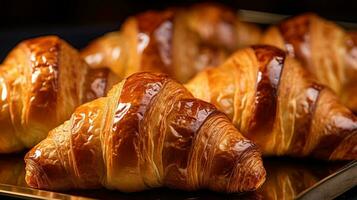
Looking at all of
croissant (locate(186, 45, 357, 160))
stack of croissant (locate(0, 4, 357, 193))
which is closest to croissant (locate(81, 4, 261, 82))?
stack of croissant (locate(0, 4, 357, 193))

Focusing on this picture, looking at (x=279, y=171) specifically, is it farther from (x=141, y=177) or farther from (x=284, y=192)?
(x=141, y=177)

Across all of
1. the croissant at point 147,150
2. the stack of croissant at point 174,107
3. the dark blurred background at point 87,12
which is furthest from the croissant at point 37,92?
the dark blurred background at point 87,12

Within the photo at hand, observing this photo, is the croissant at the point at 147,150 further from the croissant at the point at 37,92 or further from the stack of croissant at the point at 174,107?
the croissant at the point at 37,92

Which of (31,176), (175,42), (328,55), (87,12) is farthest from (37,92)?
(87,12)

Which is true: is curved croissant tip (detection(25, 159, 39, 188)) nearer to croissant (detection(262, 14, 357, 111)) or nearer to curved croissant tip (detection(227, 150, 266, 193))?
curved croissant tip (detection(227, 150, 266, 193))

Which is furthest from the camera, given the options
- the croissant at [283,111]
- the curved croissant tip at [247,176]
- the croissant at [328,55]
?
the croissant at [328,55]
